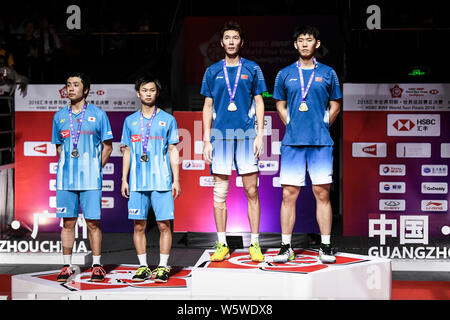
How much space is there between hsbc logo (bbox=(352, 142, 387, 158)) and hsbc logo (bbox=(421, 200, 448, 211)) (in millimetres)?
575

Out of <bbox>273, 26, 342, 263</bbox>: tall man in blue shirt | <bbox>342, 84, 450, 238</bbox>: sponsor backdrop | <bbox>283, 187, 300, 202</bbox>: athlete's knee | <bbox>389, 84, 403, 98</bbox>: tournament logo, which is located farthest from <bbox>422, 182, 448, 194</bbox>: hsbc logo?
<bbox>283, 187, 300, 202</bbox>: athlete's knee

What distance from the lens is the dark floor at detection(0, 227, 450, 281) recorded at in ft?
18.9

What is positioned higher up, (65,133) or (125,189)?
(65,133)

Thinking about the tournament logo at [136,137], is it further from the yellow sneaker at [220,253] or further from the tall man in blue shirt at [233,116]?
the yellow sneaker at [220,253]

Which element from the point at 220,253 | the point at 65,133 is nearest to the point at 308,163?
the point at 220,253

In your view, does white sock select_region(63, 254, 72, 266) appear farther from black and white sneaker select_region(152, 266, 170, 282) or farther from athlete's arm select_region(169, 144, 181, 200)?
athlete's arm select_region(169, 144, 181, 200)

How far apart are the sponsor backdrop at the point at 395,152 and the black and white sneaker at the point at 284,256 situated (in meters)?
1.58

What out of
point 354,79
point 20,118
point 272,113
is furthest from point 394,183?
point 20,118

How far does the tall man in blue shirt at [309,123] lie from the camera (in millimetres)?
4648

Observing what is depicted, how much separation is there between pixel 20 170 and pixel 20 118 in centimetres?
52

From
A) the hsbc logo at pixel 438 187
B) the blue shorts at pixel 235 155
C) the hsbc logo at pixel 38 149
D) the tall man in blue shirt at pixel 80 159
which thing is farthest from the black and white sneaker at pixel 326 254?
the hsbc logo at pixel 38 149

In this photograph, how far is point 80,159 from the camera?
15.4ft

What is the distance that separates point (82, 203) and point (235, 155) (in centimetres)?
113

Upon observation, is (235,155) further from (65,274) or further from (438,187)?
(438,187)
